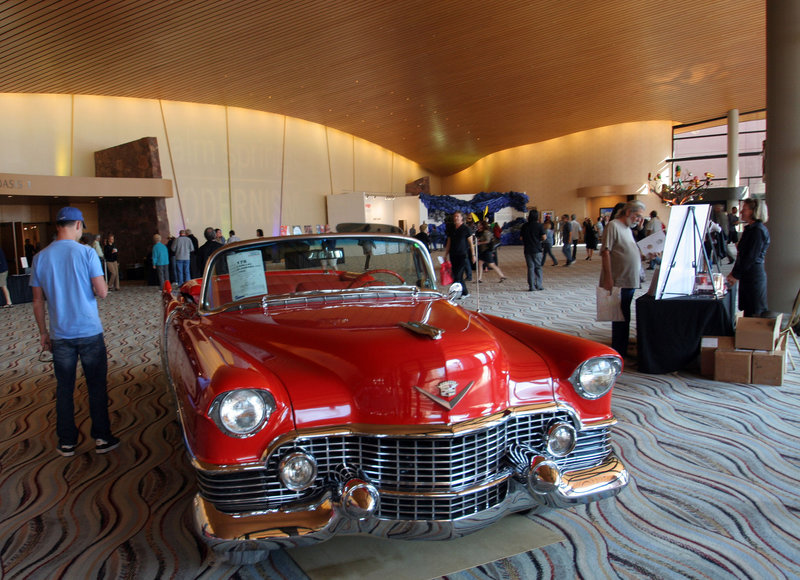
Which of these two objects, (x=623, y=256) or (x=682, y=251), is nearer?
(x=682, y=251)

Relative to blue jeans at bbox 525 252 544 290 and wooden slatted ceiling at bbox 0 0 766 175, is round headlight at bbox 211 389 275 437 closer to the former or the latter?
blue jeans at bbox 525 252 544 290

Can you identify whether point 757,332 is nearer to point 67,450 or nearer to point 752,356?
point 752,356

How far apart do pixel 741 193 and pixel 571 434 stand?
28583mm

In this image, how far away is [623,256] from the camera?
574 centimetres

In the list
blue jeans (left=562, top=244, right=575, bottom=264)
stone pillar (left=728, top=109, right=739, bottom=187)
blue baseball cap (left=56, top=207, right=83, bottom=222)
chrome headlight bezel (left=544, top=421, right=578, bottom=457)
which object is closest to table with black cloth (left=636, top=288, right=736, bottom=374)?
chrome headlight bezel (left=544, top=421, right=578, bottom=457)

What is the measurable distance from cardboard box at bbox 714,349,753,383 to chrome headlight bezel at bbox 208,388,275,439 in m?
4.53

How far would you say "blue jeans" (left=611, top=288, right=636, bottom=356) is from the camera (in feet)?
18.9

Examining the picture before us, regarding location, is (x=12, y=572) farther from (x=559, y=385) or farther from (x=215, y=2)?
(x=215, y=2)

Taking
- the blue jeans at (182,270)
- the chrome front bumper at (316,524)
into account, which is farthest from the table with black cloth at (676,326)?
the blue jeans at (182,270)

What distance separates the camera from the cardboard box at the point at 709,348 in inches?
209

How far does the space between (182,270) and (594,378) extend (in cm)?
1394

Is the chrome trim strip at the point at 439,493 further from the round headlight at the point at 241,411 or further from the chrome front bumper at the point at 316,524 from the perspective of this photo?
the round headlight at the point at 241,411

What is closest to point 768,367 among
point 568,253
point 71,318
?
point 71,318

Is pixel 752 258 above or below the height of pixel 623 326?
above
